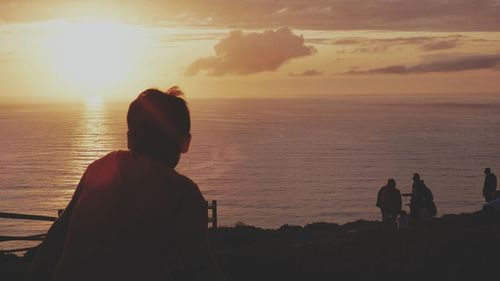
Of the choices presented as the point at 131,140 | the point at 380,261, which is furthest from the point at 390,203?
the point at 131,140

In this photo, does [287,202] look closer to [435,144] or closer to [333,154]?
[333,154]

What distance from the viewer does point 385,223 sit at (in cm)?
2205

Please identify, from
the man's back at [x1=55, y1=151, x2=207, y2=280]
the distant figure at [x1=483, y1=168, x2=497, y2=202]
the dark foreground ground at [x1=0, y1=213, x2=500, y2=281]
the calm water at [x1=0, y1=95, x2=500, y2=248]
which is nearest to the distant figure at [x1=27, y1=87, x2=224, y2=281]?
the man's back at [x1=55, y1=151, x2=207, y2=280]

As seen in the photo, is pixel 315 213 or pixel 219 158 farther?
pixel 219 158

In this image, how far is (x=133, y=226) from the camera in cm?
244

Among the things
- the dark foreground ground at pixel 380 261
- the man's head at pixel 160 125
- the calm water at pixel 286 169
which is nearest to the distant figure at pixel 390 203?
the dark foreground ground at pixel 380 261

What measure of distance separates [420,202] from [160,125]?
789 inches

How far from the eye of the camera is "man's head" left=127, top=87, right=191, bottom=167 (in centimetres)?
261

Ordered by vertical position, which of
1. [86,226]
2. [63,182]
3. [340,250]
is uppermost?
[63,182]

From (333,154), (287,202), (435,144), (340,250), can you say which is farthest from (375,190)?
(340,250)

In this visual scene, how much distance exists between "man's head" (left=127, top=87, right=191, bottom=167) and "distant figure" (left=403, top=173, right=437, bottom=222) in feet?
63.3

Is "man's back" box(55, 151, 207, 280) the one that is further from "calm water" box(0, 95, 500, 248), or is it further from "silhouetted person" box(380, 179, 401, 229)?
"calm water" box(0, 95, 500, 248)

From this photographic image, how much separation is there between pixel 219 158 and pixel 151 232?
112891mm

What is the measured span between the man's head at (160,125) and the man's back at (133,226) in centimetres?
12
